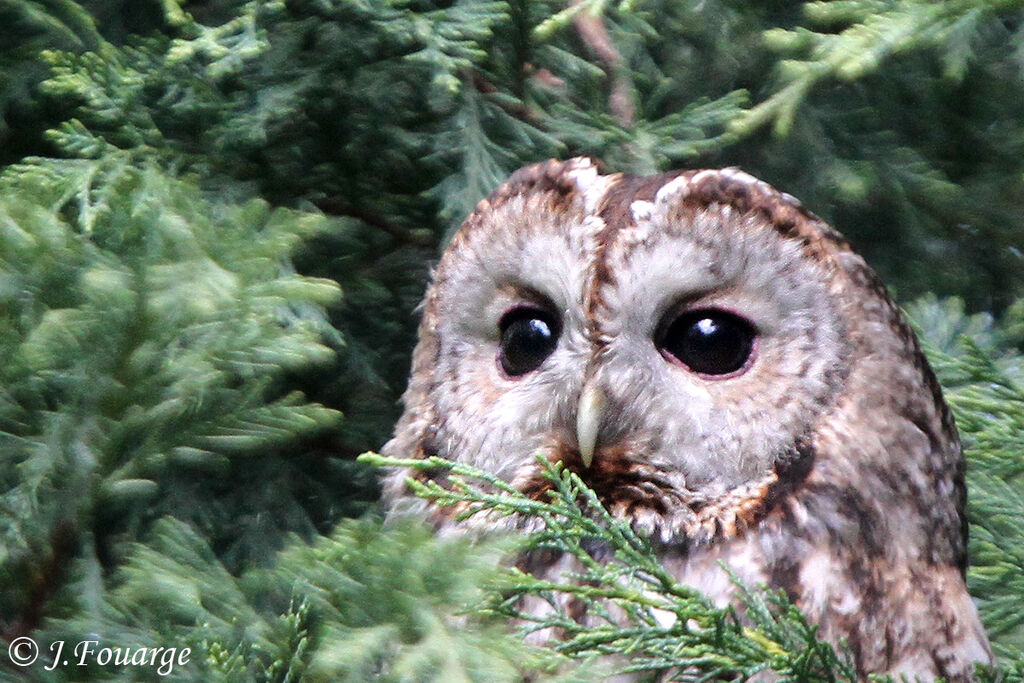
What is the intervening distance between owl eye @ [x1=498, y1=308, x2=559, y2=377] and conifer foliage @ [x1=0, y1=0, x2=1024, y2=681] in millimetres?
200

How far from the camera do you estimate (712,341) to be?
5.05ft

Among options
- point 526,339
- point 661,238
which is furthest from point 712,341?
point 526,339

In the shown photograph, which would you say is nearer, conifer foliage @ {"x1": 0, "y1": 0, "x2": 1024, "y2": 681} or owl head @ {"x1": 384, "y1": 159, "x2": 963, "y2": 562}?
conifer foliage @ {"x1": 0, "y1": 0, "x2": 1024, "y2": 681}

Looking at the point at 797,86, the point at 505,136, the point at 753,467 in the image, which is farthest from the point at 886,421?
the point at 505,136

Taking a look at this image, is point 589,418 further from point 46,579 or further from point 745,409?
point 46,579

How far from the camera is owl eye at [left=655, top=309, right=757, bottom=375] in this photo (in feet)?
5.05

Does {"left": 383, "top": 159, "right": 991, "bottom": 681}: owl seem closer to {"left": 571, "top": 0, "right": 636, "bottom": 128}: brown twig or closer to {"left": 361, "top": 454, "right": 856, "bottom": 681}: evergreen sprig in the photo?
{"left": 361, "top": 454, "right": 856, "bottom": 681}: evergreen sprig

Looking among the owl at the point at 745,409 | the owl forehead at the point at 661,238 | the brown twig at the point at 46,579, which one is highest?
the brown twig at the point at 46,579

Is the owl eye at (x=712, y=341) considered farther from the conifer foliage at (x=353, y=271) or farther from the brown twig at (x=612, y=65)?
the brown twig at (x=612, y=65)

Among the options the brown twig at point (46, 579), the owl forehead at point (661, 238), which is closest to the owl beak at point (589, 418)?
the owl forehead at point (661, 238)

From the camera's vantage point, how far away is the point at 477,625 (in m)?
1.16

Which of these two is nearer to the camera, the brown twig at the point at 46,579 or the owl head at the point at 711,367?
the brown twig at the point at 46,579

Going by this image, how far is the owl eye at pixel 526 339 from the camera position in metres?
1.64

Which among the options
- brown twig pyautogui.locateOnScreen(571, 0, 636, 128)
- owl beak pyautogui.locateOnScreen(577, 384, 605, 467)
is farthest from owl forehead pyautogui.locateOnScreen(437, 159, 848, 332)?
brown twig pyautogui.locateOnScreen(571, 0, 636, 128)
